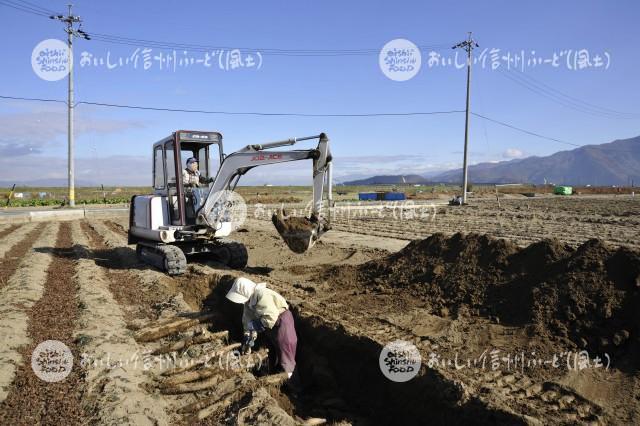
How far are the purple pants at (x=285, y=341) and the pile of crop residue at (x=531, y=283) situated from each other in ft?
8.70

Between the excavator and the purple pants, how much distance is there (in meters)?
3.47

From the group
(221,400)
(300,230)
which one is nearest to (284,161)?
(300,230)

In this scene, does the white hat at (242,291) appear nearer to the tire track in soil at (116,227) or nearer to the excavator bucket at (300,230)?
the excavator bucket at (300,230)

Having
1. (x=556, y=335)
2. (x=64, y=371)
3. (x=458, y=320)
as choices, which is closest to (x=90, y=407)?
(x=64, y=371)

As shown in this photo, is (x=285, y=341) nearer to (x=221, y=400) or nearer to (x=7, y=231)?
(x=221, y=400)

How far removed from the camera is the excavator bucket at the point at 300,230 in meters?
9.46

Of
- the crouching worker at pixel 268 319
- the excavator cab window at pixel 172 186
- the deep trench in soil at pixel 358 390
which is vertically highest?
the excavator cab window at pixel 172 186

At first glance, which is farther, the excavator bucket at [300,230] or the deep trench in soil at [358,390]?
the excavator bucket at [300,230]

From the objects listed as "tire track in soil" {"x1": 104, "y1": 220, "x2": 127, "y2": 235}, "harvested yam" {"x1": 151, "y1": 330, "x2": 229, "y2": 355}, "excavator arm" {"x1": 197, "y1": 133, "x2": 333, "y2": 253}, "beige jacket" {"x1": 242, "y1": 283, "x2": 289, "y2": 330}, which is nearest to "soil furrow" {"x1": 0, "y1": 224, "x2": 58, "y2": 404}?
"harvested yam" {"x1": 151, "y1": 330, "x2": 229, "y2": 355}

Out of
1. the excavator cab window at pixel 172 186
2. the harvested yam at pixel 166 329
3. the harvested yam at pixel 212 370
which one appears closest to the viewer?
the harvested yam at pixel 212 370

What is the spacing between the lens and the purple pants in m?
5.95

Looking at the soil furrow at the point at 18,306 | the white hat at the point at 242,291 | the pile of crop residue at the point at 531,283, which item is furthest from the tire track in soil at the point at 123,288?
the pile of crop residue at the point at 531,283

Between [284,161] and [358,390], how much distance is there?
5.08 m

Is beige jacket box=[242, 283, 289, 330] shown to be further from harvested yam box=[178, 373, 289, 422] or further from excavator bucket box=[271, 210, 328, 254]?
excavator bucket box=[271, 210, 328, 254]
